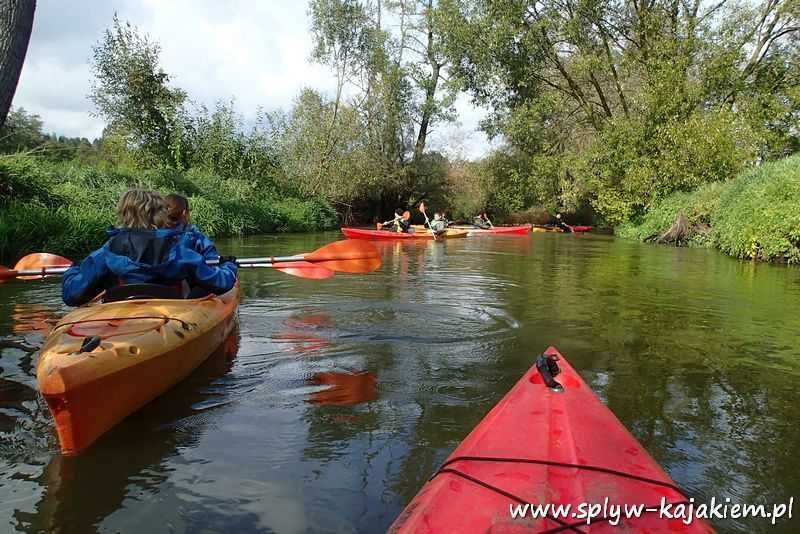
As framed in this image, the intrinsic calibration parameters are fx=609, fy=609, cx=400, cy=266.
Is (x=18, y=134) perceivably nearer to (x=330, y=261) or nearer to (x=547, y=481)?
(x=330, y=261)

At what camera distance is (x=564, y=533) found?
1570 mm

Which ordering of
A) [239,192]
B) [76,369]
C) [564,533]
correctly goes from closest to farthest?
[564,533]
[76,369]
[239,192]

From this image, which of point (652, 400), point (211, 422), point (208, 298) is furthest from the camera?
point (208, 298)

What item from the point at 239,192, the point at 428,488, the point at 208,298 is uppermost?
the point at 239,192

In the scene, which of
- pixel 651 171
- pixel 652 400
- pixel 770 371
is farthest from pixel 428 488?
pixel 651 171

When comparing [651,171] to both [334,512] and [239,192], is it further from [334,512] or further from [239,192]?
[334,512]

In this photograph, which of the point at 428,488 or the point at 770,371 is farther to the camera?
the point at 770,371

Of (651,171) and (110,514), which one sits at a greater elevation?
(651,171)

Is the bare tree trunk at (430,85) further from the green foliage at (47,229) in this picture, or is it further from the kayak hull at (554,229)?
the green foliage at (47,229)

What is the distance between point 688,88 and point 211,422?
20.5 m

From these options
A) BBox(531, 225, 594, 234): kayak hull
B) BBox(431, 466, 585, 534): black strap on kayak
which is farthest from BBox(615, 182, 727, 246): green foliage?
BBox(431, 466, 585, 534): black strap on kayak

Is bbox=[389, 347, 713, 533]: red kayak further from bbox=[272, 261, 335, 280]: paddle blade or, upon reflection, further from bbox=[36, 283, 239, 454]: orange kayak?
bbox=[272, 261, 335, 280]: paddle blade

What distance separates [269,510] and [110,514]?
62 cm

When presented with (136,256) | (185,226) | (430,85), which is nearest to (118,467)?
(136,256)
